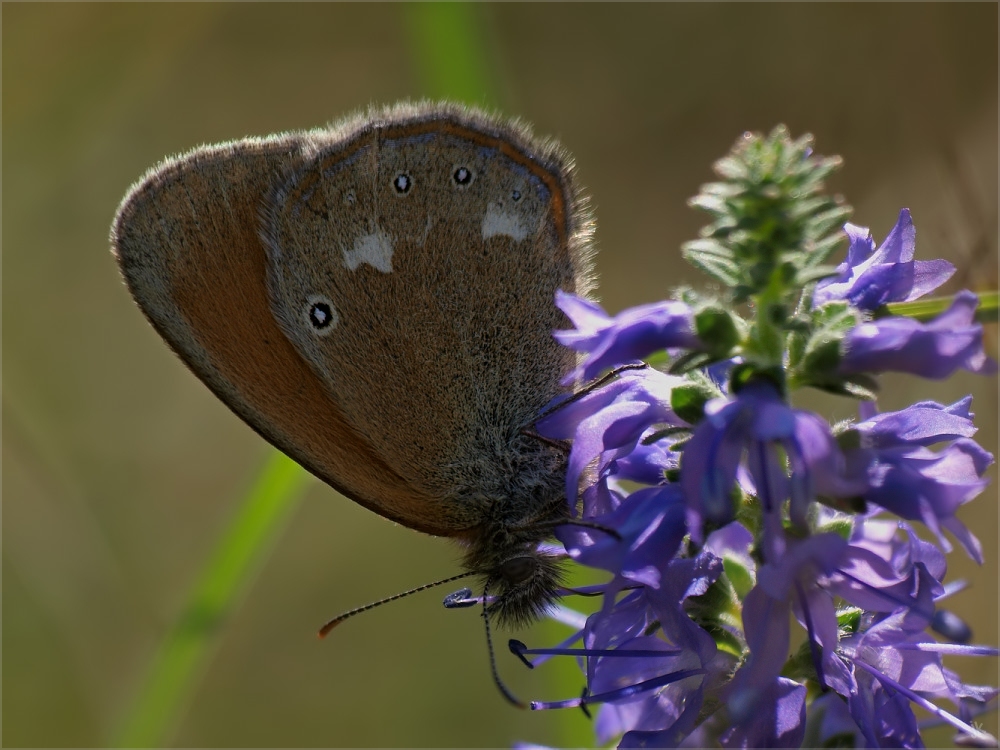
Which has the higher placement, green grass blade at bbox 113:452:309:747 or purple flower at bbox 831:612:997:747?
green grass blade at bbox 113:452:309:747

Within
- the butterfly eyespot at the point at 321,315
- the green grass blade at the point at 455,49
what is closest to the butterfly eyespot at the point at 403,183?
the butterfly eyespot at the point at 321,315

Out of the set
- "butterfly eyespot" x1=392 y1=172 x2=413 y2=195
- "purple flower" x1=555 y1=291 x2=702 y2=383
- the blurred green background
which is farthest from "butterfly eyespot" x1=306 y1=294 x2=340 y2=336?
the blurred green background

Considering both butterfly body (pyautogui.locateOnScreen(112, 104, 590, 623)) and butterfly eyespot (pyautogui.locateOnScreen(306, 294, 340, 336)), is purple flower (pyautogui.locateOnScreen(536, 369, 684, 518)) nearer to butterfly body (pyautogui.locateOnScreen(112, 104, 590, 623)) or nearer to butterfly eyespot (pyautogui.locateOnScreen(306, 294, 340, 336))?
butterfly body (pyautogui.locateOnScreen(112, 104, 590, 623))

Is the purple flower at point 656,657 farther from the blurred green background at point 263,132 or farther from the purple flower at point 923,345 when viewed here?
the blurred green background at point 263,132

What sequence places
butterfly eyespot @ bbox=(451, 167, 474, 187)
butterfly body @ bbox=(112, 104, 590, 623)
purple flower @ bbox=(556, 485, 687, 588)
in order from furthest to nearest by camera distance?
butterfly eyespot @ bbox=(451, 167, 474, 187)
butterfly body @ bbox=(112, 104, 590, 623)
purple flower @ bbox=(556, 485, 687, 588)

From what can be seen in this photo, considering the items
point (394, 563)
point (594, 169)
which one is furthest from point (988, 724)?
point (594, 169)

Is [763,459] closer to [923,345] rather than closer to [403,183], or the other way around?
[923,345]
